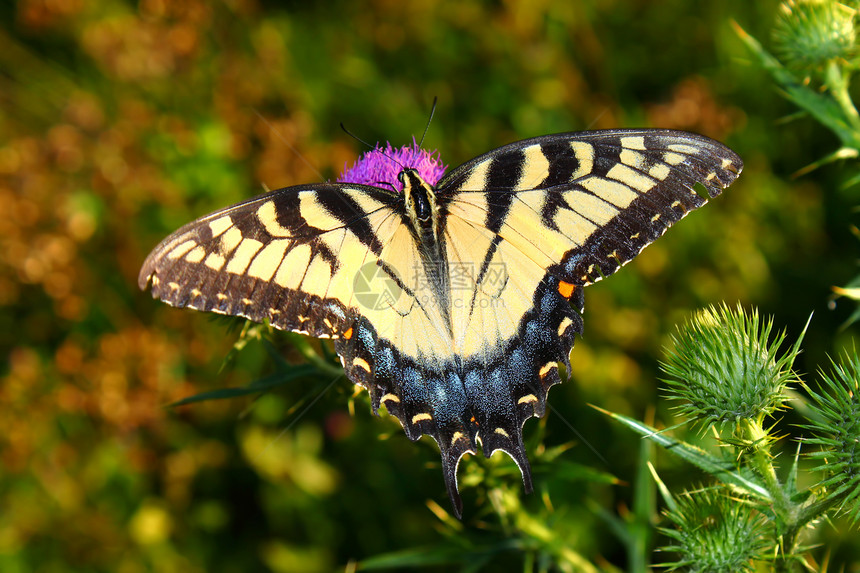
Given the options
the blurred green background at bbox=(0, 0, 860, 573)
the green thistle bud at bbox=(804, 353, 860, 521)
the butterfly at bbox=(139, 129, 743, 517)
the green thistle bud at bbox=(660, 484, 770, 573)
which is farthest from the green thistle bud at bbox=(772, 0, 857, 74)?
the green thistle bud at bbox=(660, 484, 770, 573)

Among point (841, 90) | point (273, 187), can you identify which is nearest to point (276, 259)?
point (273, 187)

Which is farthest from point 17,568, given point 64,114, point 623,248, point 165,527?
point 623,248

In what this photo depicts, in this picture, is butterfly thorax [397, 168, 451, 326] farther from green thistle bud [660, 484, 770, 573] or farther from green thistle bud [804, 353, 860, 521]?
green thistle bud [804, 353, 860, 521]

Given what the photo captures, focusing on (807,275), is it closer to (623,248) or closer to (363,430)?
(623,248)

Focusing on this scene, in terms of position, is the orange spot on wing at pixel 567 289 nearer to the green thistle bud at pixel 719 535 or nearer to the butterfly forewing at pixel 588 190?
the butterfly forewing at pixel 588 190

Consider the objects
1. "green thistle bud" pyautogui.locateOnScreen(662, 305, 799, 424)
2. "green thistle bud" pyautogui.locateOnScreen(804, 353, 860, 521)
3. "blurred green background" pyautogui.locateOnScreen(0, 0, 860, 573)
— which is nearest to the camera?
"green thistle bud" pyautogui.locateOnScreen(804, 353, 860, 521)

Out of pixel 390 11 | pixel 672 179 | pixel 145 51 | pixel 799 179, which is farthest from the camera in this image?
pixel 390 11
